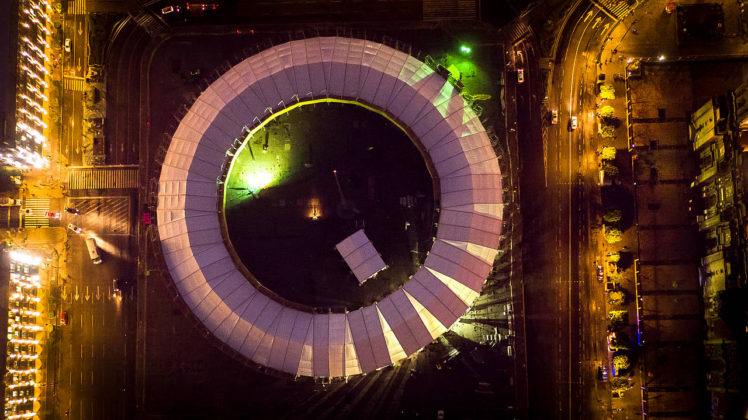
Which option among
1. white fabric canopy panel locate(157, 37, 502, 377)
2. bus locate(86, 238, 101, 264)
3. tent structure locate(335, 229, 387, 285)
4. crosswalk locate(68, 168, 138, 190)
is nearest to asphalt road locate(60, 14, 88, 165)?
crosswalk locate(68, 168, 138, 190)

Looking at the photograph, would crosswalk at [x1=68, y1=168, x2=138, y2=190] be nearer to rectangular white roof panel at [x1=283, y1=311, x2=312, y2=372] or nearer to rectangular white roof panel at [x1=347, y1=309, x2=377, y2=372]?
rectangular white roof panel at [x1=283, y1=311, x2=312, y2=372]

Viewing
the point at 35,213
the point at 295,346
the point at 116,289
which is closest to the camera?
the point at 295,346

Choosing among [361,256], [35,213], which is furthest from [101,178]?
[361,256]

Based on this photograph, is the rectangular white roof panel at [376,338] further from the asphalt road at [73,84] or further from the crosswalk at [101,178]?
the asphalt road at [73,84]

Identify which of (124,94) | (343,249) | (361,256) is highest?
(124,94)

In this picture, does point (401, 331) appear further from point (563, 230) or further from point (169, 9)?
point (169, 9)

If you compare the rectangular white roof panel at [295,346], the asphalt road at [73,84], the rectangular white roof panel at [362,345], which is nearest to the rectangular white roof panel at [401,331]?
the rectangular white roof panel at [362,345]

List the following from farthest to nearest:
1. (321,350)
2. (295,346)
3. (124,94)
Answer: (124,94) → (295,346) → (321,350)
